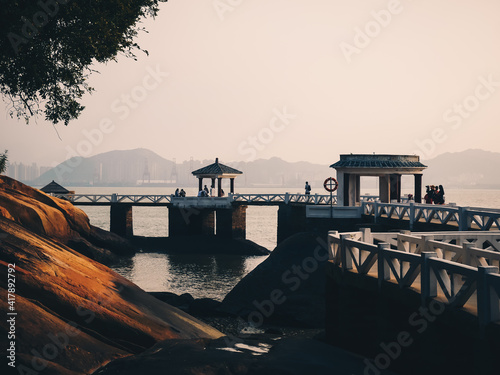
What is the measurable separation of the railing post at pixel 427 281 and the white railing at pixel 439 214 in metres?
10.5

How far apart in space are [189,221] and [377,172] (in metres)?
23.4

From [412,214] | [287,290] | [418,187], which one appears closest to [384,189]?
[418,187]

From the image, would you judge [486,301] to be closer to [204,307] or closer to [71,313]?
[71,313]

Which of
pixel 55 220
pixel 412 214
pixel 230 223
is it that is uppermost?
pixel 412 214

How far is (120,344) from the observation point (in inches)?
470

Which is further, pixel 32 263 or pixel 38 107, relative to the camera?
pixel 38 107

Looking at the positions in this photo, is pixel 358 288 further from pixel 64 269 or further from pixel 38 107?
pixel 38 107

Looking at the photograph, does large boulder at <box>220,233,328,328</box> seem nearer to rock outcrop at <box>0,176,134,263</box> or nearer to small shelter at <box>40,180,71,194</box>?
rock outcrop at <box>0,176,134,263</box>

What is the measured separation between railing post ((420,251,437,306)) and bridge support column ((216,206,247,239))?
4179 centimetres

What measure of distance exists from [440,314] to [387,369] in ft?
7.07

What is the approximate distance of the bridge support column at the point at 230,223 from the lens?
5134cm

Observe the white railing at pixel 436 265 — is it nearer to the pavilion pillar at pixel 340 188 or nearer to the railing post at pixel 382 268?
the railing post at pixel 382 268

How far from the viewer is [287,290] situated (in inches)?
874

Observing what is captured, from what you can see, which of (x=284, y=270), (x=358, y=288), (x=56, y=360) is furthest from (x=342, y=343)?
(x=284, y=270)
